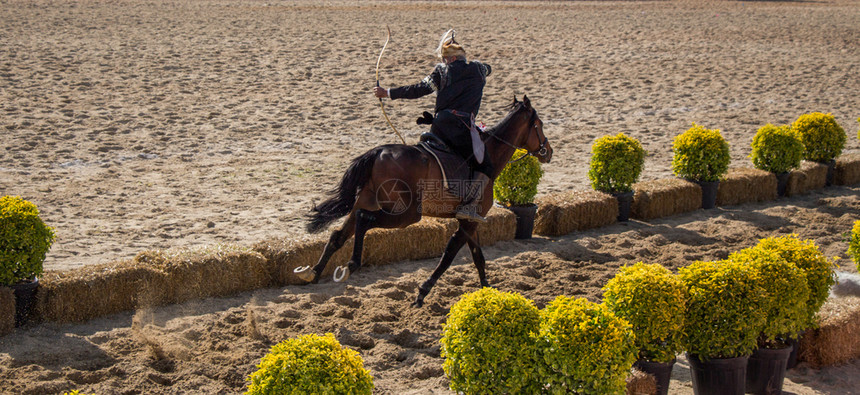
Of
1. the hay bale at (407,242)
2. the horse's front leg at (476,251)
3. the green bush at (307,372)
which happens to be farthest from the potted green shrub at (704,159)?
the green bush at (307,372)

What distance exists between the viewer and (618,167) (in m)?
11.3

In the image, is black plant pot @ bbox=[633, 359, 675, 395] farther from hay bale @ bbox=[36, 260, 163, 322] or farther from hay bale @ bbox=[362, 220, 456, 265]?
hay bale @ bbox=[36, 260, 163, 322]

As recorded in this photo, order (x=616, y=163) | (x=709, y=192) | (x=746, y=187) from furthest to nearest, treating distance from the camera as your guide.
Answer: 1. (x=746, y=187)
2. (x=709, y=192)
3. (x=616, y=163)

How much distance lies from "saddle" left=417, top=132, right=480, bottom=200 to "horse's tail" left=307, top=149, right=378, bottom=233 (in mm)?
608

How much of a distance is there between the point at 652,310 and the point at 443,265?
9.15 feet

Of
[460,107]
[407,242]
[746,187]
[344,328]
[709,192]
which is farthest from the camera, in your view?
[746,187]

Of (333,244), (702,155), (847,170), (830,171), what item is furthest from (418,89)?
(847,170)

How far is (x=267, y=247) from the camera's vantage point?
8320 millimetres

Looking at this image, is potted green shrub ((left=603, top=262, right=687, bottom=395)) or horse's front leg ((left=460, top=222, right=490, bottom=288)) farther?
horse's front leg ((left=460, top=222, right=490, bottom=288))

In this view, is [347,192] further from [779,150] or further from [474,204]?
[779,150]

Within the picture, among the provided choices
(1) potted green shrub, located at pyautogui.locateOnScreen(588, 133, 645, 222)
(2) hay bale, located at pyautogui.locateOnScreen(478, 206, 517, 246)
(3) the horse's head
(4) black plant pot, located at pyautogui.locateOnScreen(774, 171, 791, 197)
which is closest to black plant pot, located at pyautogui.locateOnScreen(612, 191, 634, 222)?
(1) potted green shrub, located at pyautogui.locateOnScreen(588, 133, 645, 222)

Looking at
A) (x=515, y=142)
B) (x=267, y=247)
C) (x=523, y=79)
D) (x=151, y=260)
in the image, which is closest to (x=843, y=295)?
(x=515, y=142)

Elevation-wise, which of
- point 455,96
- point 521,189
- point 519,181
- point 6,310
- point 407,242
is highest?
point 455,96

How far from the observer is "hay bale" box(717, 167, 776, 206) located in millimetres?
→ 12539
